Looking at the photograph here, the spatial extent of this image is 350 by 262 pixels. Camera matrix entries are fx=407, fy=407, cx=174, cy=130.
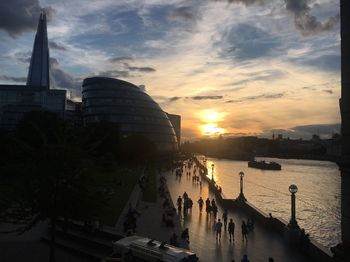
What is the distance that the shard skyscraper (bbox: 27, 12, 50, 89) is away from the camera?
150 m

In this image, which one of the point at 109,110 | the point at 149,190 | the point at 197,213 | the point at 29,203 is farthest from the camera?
the point at 109,110

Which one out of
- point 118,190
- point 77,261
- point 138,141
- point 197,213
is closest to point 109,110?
point 138,141

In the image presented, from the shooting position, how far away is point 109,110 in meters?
105

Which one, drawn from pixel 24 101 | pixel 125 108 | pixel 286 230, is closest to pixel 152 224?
pixel 286 230

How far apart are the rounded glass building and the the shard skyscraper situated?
146 feet

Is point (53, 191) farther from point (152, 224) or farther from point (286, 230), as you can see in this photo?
point (286, 230)

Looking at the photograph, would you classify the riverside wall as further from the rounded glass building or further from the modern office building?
the modern office building

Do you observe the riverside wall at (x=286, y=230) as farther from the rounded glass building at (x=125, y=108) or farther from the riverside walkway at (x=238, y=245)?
the rounded glass building at (x=125, y=108)

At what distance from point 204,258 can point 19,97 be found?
115143 millimetres

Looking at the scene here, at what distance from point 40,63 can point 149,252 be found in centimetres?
15073

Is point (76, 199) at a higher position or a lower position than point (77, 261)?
higher

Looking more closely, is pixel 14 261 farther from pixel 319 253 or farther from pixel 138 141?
pixel 138 141

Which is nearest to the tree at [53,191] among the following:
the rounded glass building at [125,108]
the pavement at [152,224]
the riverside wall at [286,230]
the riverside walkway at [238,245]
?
the pavement at [152,224]

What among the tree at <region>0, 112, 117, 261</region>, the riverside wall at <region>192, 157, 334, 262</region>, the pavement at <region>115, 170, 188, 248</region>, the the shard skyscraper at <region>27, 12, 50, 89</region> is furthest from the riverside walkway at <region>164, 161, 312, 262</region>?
the the shard skyscraper at <region>27, 12, 50, 89</region>
